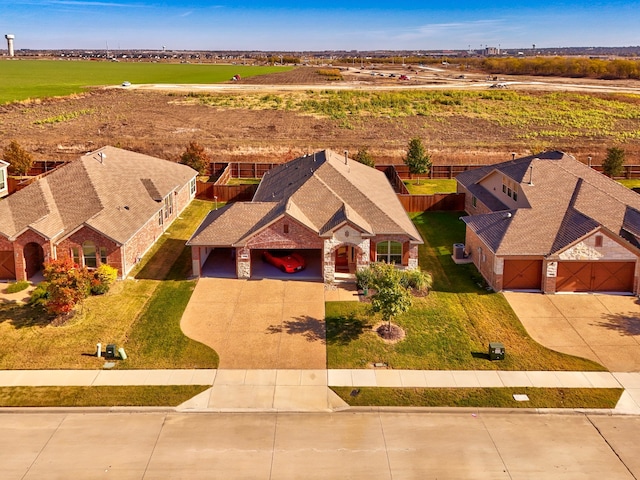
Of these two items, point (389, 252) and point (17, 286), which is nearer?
point (17, 286)

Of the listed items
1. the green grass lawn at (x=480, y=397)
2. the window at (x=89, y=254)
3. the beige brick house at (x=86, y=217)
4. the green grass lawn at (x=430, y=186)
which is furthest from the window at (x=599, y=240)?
the window at (x=89, y=254)

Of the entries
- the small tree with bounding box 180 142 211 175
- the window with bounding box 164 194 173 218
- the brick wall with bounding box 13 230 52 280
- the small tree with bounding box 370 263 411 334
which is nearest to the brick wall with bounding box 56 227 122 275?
the brick wall with bounding box 13 230 52 280

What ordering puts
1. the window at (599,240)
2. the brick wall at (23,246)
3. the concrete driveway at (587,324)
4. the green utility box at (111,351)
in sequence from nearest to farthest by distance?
the green utility box at (111,351), the concrete driveway at (587,324), the window at (599,240), the brick wall at (23,246)

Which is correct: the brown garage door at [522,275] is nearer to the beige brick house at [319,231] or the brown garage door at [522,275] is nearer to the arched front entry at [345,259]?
the beige brick house at [319,231]

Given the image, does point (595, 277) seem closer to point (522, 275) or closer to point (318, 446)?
point (522, 275)

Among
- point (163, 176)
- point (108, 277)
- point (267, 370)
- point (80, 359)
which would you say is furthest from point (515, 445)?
point (163, 176)

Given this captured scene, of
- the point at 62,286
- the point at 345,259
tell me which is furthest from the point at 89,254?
the point at 345,259

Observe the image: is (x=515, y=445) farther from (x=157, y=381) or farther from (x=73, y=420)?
(x=73, y=420)
